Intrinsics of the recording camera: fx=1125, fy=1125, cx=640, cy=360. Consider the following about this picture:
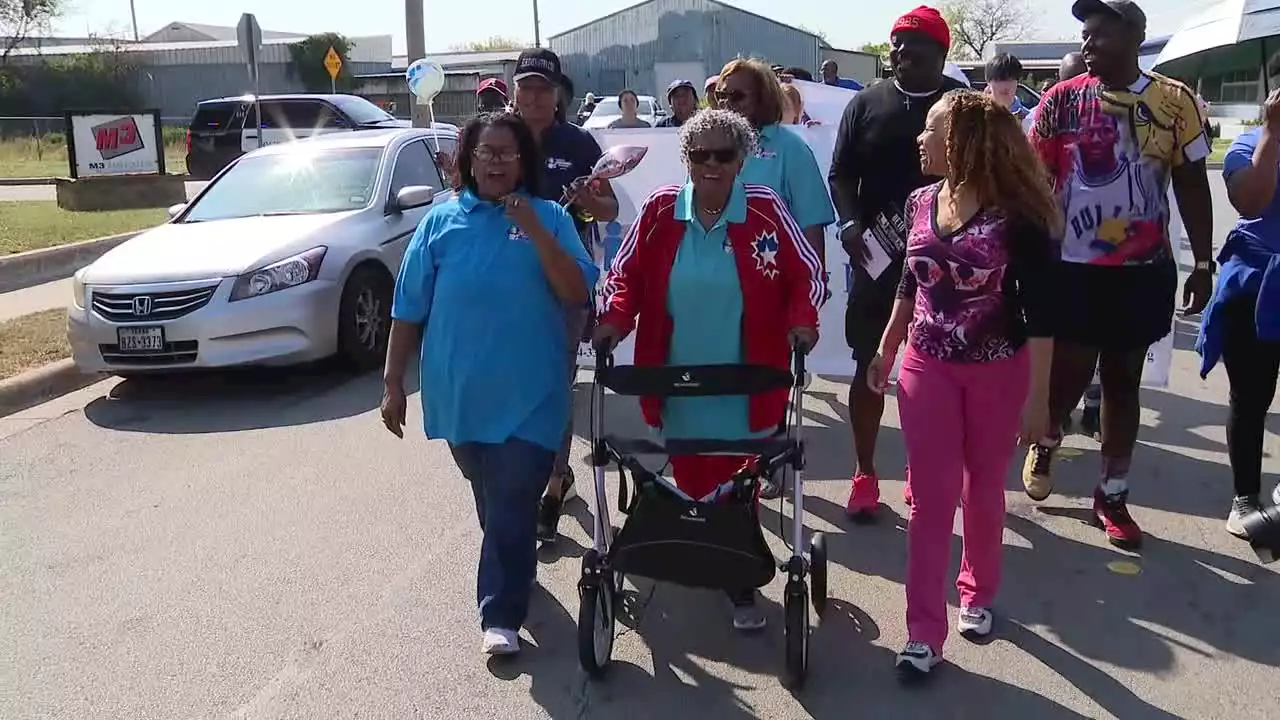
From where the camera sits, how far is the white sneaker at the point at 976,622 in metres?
3.81

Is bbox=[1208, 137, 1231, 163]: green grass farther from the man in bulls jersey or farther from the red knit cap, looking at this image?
the red knit cap

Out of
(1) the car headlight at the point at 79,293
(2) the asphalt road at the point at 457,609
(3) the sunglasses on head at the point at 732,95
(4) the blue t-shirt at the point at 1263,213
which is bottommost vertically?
(2) the asphalt road at the point at 457,609

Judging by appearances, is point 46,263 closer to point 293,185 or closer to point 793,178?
point 293,185

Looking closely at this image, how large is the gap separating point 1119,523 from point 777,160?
205 cm

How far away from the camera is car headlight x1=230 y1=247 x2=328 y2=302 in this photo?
23.6 feet

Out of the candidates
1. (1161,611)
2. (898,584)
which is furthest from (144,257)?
(1161,611)

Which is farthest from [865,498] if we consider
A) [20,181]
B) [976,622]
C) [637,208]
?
[20,181]

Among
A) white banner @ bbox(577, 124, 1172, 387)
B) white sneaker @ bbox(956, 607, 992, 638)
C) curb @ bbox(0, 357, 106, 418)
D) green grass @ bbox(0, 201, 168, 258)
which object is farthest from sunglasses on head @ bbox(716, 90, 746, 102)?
green grass @ bbox(0, 201, 168, 258)

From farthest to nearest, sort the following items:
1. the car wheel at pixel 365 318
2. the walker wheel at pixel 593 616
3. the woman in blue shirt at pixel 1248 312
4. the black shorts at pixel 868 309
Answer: the car wheel at pixel 365 318
the black shorts at pixel 868 309
the woman in blue shirt at pixel 1248 312
the walker wheel at pixel 593 616

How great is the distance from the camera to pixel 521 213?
3494 millimetres

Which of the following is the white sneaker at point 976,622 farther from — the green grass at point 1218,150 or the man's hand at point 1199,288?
the green grass at point 1218,150

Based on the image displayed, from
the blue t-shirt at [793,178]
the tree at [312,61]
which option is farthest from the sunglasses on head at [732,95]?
the tree at [312,61]

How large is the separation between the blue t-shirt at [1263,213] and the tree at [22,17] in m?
49.7

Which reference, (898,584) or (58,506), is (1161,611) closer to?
(898,584)
